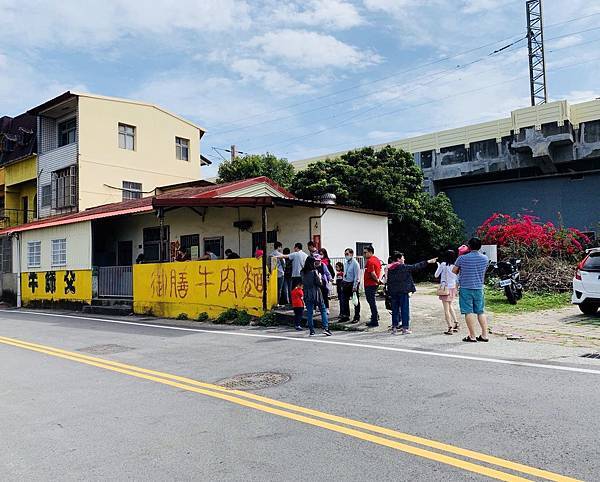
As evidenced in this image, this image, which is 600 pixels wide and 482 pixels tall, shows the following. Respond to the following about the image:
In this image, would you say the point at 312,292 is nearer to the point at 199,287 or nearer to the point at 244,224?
the point at 199,287

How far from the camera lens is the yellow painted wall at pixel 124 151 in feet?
95.0

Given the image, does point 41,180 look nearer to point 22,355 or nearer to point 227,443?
point 22,355

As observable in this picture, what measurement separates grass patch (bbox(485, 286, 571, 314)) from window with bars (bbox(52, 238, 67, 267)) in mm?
16156

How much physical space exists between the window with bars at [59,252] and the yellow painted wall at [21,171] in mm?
11613

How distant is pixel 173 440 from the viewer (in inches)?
192

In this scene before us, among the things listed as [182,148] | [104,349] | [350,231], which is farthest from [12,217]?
[104,349]

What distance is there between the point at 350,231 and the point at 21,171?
953 inches

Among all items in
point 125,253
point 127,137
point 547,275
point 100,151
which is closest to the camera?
point 547,275

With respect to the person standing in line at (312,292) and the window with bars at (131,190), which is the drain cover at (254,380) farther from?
the window with bars at (131,190)

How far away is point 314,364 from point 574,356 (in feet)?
12.3

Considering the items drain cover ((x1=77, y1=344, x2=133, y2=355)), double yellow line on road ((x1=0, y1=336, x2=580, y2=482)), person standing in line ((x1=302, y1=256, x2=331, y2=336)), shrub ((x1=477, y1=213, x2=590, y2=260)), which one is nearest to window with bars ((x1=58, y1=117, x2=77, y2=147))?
drain cover ((x1=77, y1=344, x2=133, y2=355))

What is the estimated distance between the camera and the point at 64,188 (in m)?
29.6

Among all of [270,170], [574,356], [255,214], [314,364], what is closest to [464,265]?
[574,356]

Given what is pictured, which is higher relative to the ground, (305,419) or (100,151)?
(100,151)
